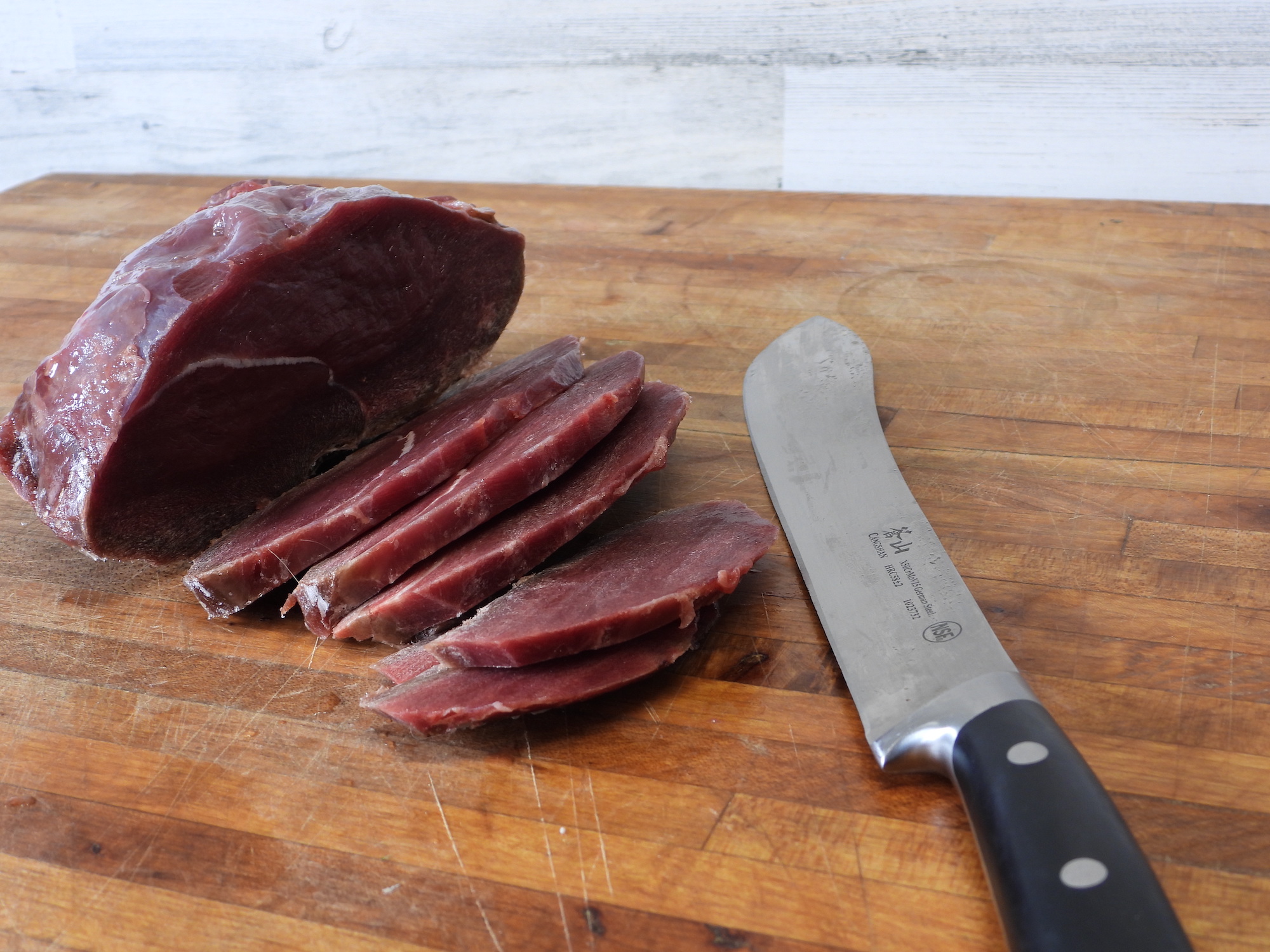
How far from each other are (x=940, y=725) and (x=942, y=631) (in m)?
0.28

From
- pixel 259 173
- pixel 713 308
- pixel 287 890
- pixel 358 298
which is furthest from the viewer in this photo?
pixel 259 173

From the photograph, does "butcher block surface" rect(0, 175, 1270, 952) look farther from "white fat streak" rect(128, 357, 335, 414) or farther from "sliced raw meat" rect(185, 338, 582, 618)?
"white fat streak" rect(128, 357, 335, 414)

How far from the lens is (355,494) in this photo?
8.25ft

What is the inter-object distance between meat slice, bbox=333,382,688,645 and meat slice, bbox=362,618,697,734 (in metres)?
0.14

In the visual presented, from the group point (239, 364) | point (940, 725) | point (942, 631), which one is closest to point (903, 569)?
point (942, 631)

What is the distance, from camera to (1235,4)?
475 centimetres

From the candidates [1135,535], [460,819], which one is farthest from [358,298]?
[1135,535]

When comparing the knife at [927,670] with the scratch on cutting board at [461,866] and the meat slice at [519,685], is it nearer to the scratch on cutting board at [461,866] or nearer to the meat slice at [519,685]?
the meat slice at [519,685]

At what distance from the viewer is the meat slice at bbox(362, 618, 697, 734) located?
203 centimetres

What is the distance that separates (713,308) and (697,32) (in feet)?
8.14

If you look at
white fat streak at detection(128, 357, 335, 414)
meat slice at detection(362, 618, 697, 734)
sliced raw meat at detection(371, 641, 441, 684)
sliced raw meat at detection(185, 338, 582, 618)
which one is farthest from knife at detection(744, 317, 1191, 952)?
white fat streak at detection(128, 357, 335, 414)

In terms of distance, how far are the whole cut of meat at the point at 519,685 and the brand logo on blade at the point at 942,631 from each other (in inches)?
17.9

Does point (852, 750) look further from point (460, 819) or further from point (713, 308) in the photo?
point (713, 308)

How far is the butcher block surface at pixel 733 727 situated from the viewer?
68.7 inches
